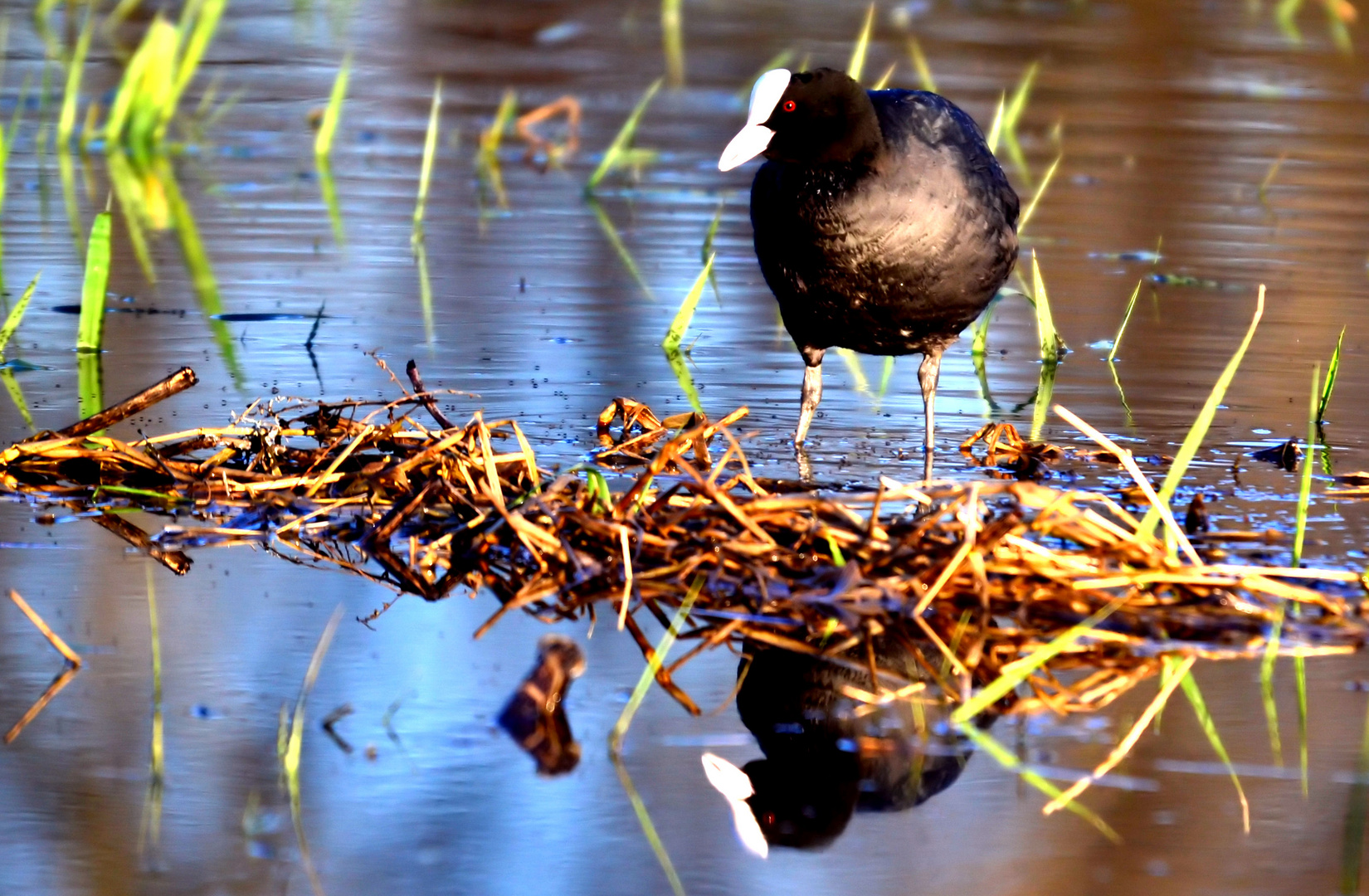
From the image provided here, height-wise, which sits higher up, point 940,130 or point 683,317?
point 940,130

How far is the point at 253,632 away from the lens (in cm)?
329

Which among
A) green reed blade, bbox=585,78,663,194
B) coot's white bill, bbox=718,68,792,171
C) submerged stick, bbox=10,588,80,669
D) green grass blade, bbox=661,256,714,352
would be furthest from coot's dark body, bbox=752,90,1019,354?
green reed blade, bbox=585,78,663,194

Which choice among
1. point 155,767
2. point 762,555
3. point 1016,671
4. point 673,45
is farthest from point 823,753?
point 673,45

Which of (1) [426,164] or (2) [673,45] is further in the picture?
(2) [673,45]

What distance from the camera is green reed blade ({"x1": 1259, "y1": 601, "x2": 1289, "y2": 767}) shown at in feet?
9.59

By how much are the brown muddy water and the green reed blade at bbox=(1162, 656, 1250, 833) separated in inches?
0.8

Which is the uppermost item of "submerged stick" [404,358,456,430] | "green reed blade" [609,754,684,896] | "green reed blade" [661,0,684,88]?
"green reed blade" [609,754,684,896]

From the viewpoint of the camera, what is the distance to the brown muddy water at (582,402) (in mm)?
2502

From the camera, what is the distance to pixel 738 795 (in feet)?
8.78

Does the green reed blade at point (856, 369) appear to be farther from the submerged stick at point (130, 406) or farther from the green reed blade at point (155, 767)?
the green reed blade at point (155, 767)

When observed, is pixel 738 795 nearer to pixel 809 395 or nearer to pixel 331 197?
pixel 809 395

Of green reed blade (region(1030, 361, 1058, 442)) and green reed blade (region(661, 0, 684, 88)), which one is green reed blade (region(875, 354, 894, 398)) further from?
green reed blade (region(661, 0, 684, 88))

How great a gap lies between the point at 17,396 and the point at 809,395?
6.96 ft

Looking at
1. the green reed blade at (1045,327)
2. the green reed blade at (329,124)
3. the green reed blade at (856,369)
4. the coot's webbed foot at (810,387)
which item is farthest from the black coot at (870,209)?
the green reed blade at (329,124)
